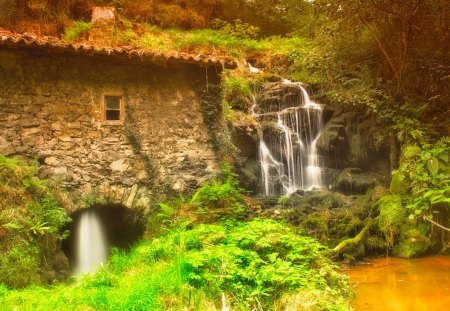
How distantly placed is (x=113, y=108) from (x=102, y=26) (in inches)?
132

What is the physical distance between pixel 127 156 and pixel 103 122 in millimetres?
877

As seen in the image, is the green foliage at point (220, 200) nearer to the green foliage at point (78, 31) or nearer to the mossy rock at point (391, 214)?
the mossy rock at point (391, 214)

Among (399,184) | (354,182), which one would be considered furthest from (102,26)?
(399,184)

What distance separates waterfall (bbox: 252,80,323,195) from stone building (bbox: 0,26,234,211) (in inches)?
103

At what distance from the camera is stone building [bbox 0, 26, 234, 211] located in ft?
25.3

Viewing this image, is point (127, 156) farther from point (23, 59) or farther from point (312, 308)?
point (312, 308)

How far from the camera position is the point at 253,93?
12.9 meters

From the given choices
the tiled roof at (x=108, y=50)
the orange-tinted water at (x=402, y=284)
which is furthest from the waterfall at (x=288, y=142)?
the orange-tinted water at (x=402, y=284)

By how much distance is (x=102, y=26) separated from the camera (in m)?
10.6

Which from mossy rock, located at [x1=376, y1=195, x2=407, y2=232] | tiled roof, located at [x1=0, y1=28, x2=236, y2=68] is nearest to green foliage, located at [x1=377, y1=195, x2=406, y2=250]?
mossy rock, located at [x1=376, y1=195, x2=407, y2=232]

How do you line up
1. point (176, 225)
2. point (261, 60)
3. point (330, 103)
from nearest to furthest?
point (176, 225)
point (330, 103)
point (261, 60)

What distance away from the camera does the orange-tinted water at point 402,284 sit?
6004 millimetres

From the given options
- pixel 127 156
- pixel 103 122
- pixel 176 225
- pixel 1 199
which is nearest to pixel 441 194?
pixel 176 225

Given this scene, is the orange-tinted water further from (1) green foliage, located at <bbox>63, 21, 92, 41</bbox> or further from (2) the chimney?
(1) green foliage, located at <bbox>63, 21, 92, 41</bbox>
